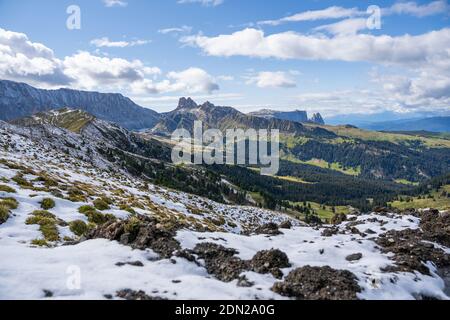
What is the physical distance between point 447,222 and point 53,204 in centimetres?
3706

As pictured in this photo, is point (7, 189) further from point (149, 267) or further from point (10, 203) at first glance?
point (149, 267)

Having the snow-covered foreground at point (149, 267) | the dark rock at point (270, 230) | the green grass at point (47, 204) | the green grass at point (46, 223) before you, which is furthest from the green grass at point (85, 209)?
the dark rock at point (270, 230)

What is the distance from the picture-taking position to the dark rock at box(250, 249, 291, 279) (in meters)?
18.4

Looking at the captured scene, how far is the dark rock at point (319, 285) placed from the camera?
51.4 feet

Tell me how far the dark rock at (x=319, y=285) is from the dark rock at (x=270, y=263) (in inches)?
38.4

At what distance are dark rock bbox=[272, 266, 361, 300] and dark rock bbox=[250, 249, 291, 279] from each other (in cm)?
98

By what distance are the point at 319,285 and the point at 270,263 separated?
3294 mm

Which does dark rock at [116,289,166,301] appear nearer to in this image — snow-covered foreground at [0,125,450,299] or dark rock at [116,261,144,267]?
snow-covered foreground at [0,125,450,299]

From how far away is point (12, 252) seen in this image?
17.7m

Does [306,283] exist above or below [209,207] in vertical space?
above

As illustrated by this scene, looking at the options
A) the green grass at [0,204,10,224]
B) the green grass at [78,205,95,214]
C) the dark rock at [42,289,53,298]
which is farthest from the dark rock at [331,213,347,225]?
the dark rock at [42,289,53,298]

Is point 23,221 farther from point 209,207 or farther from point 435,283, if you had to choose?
point 209,207
